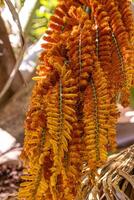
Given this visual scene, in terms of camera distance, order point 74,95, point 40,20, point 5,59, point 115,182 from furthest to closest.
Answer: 1. point 40,20
2. point 5,59
3. point 115,182
4. point 74,95

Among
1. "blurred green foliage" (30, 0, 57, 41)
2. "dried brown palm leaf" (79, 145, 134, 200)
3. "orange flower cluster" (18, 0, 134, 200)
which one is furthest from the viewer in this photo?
"blurred green foliage" (30, 0, 57, 41)

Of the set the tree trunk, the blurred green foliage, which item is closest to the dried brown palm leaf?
the tree trunk

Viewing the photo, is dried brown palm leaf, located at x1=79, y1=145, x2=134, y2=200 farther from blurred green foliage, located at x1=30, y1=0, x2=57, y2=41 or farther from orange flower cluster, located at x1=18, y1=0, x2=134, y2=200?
blurred green foliage, located at x1=30, y1=0, x2=57, y2=41

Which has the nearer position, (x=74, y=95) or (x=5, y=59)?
(x=74, y=95)

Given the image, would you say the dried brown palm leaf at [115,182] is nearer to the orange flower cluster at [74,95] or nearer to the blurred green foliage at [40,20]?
the orange flower cluster at [74,95]

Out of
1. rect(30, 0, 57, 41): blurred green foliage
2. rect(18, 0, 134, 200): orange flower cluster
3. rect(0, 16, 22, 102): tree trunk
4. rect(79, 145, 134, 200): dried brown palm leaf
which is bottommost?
rect(79, 145, 134, 200): dried brown palm leaf

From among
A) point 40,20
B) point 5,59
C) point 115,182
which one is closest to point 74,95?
point 115,182

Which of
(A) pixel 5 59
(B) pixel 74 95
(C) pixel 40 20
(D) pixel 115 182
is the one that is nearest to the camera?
(B) pixel 74 95

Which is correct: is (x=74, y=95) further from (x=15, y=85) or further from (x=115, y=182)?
(x=15, y=85)
